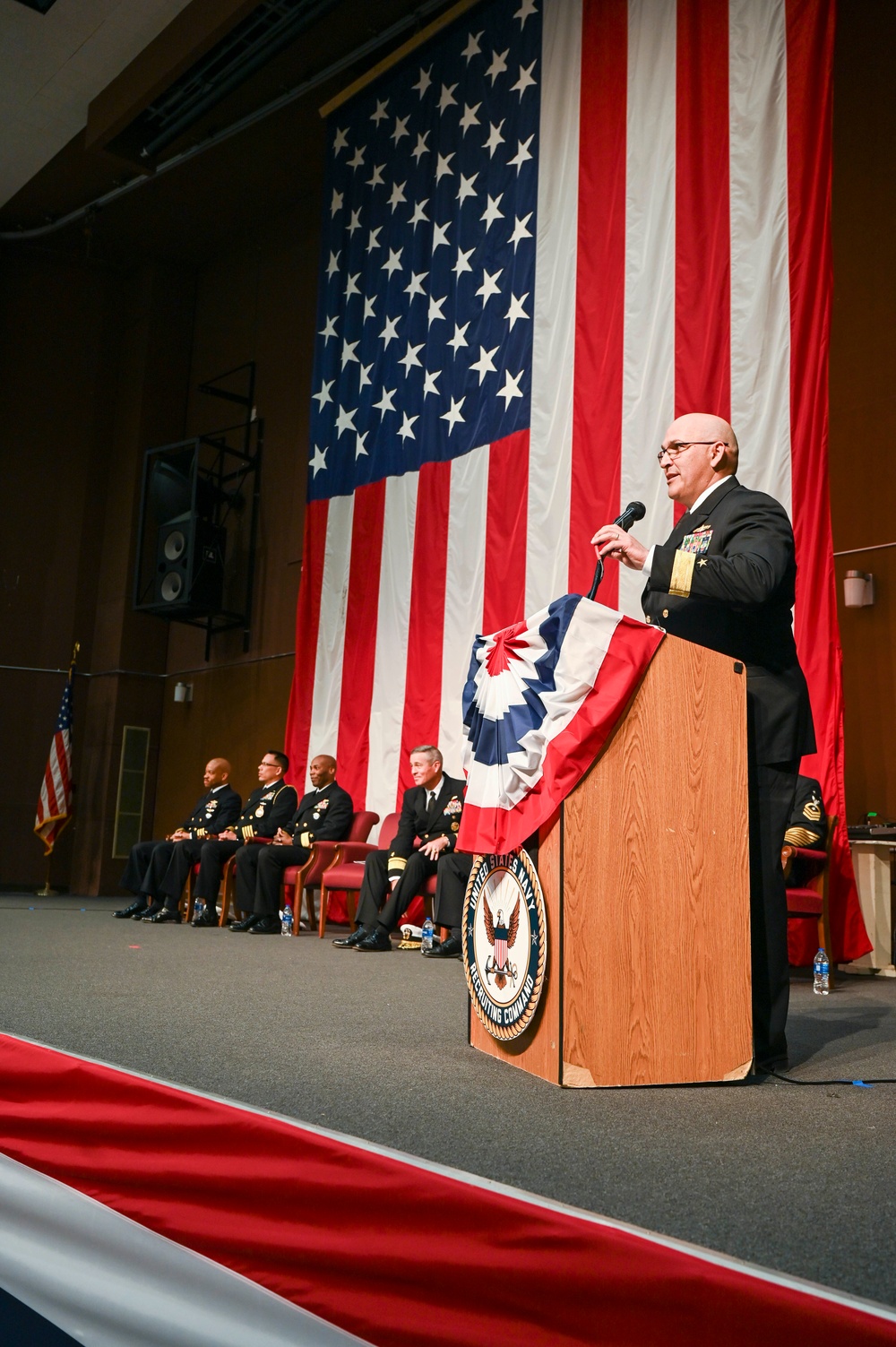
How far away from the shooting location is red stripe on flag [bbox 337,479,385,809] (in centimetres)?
671

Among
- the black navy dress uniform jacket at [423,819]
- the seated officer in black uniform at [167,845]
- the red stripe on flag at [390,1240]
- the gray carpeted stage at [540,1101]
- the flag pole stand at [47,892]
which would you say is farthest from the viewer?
the flag pole stand at [47,892]

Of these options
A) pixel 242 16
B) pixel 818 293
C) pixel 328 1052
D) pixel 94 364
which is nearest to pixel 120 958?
pixel 328 1052

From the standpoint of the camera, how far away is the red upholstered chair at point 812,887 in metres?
3.87

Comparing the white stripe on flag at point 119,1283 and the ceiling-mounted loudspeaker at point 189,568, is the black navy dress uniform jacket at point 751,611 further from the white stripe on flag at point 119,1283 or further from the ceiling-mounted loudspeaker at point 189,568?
the ceiling-mounted loudspeaker at point 189,568

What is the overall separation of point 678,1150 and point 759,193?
466cm

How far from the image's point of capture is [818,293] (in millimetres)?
4633

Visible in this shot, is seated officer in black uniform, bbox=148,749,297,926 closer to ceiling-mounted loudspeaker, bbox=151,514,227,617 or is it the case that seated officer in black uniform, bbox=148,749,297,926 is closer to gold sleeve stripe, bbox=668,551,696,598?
ceiling-mounted loudspeaker, bbox=151,514,227,617

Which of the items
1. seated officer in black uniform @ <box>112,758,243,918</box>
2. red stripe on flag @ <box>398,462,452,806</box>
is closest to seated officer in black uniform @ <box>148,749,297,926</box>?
seated officer in black uniform @ <box>112,758,243,918</box>

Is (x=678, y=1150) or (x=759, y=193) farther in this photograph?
(x=759, y=193)

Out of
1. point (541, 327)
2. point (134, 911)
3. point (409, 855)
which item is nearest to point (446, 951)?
point (409, 855)

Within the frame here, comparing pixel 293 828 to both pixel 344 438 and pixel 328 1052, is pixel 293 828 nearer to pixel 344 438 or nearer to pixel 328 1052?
pixel 344 438

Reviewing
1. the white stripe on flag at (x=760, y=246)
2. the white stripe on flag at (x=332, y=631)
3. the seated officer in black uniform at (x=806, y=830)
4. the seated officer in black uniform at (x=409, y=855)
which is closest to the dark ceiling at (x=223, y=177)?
the white stripe on flag at (x=760, y=246)

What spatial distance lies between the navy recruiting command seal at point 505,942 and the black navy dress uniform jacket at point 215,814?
5.03 metres

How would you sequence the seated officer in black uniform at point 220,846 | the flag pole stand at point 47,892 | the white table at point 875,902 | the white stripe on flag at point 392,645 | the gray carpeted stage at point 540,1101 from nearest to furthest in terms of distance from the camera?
the gray carpeted stage at point 540,1101, the white table at point 875,902, the seated officer in black uniform at point 220,846, the white stripe on flag at point 392,645, the flag pole stand at point 47,892
